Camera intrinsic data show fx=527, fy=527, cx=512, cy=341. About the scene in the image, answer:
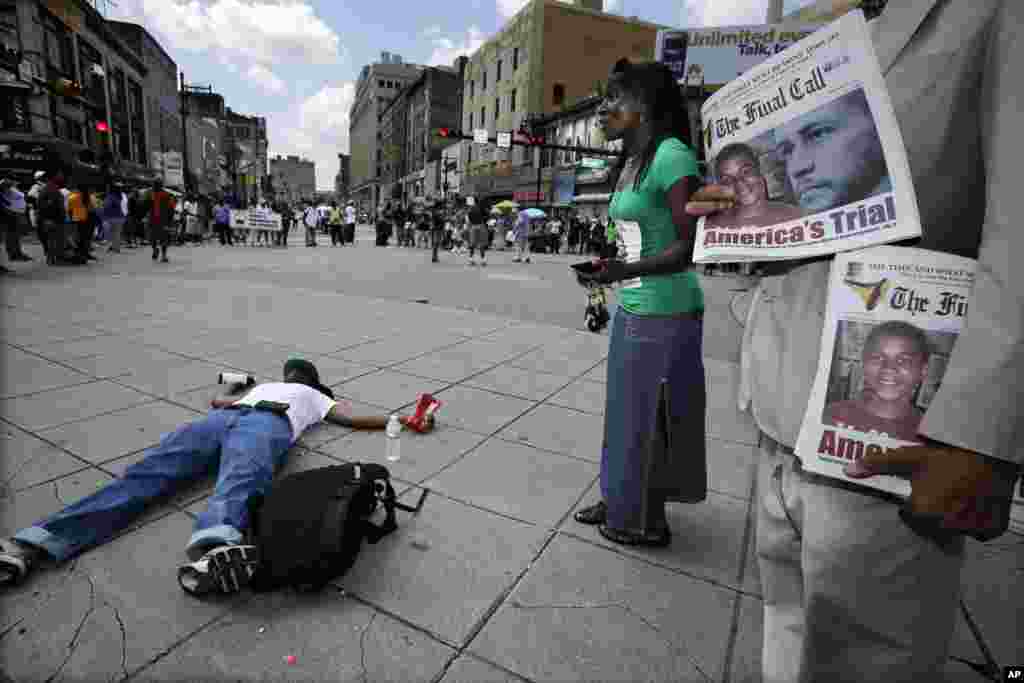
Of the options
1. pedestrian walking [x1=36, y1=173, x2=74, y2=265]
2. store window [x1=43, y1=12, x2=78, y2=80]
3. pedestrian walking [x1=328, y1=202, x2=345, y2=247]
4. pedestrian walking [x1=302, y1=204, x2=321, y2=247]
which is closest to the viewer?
pedestrian walking [x1=36, y1=173, x2=74, y2=265]

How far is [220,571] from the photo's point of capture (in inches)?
79.2

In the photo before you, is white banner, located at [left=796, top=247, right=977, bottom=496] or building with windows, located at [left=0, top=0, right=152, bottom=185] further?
building with windows, located at [left=0, top=0, right=152, bottom=185]

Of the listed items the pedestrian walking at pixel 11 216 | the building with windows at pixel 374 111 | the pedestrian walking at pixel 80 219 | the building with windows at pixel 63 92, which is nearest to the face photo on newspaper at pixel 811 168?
the pedestrian walking at pixel 11 216

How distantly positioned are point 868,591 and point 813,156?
0.91 m

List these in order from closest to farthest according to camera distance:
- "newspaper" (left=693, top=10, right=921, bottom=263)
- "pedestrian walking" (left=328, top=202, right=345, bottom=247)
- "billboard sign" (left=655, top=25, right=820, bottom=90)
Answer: "newspaper" (left=693, top=10, right=921, bottom=263), "pedestrian walking" (left=328, top=202, right=345, bottom=247), "billboard sign" (left=655, top=25, right=820, bottom=90)

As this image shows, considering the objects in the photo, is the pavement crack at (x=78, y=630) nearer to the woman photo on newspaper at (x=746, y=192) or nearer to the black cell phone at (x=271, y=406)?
the black cell phone at (x=271, y=406)

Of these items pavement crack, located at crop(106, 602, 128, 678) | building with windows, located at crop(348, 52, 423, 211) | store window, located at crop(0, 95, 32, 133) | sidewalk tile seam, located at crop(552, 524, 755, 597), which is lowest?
pavement crack, located at crop(106, 602, 128, 678)

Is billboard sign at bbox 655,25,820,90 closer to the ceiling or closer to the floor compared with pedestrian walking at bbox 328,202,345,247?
closer to the ceiling

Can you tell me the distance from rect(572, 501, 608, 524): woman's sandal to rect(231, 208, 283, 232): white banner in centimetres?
2554

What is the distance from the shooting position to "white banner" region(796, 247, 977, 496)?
99 centimetres

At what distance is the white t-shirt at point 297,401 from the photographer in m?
3.25

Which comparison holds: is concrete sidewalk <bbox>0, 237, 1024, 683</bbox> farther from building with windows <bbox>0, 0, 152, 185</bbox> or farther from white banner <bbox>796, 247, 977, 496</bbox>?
building with windows <bbox>0, 0, 152, 185</bbox>

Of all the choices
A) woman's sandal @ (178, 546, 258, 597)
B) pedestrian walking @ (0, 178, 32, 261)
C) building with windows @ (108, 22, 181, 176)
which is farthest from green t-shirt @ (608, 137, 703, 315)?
building with windows @ (108, 22, 181, 176)

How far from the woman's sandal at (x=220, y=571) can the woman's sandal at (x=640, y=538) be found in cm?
155
